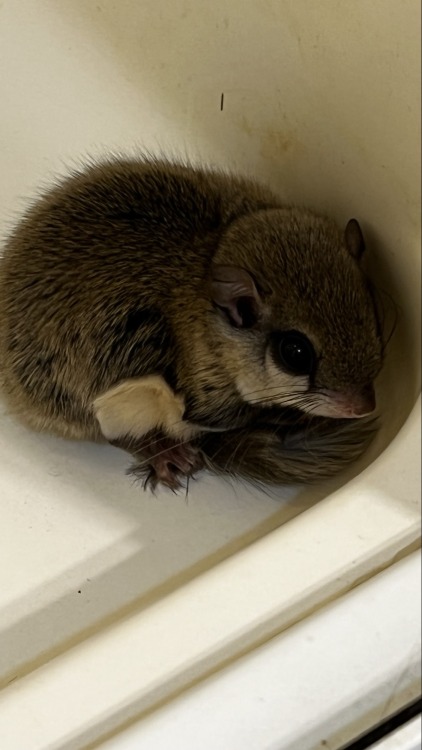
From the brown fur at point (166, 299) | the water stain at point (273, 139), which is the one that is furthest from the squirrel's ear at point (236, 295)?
the water stain at point (273, 139)

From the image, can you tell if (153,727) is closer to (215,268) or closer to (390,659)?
(390,659)

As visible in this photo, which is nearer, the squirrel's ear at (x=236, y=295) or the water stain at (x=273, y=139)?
the squirrel's ear at (x=236, y=295)

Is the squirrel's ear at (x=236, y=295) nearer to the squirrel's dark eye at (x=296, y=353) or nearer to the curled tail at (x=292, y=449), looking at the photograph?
the squirrel's dark eye at (x=296, y=353)

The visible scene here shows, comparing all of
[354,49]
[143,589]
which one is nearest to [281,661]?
[143,589]

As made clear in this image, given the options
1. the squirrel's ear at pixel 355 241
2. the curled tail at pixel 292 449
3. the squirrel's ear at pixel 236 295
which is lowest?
the curled tail at pixel 292 449

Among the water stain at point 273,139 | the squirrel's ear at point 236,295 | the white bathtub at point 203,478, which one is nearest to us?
the white bathtub at point 203,478
